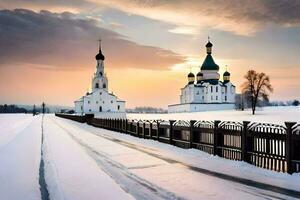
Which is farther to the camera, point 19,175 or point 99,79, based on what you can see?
point 99,79

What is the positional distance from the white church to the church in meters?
21.1

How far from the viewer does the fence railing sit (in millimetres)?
10742

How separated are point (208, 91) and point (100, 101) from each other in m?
40.7

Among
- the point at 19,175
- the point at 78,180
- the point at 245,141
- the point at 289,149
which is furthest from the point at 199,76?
the point at 78,180

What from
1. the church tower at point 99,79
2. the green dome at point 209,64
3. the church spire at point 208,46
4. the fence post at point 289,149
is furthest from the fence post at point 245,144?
the church tower at point 99,79

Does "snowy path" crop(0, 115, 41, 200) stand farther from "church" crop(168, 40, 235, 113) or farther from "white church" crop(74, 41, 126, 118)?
"white church" crop(74, 41, 126, 118)

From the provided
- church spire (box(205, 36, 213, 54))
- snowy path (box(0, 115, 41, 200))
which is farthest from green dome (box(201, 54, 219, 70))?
snowy path (box(0, 115, 41, 200))

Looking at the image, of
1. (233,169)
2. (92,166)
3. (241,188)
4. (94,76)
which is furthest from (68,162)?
(94,76)

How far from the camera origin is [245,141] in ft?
41.7

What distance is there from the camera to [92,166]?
1245 cm

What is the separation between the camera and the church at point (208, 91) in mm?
117875

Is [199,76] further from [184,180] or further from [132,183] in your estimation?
[132,183]

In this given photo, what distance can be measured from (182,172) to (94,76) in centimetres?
13259

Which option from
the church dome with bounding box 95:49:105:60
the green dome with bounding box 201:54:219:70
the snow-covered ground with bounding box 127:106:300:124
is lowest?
the snow-covered ground with bounding box 127:106:300:124
